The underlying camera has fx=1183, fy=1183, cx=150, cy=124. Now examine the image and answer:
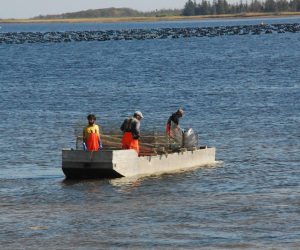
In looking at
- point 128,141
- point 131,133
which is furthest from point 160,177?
point 131,133

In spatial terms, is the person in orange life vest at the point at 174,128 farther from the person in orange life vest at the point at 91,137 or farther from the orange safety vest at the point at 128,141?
the person in orange life vest at the point at 91,137

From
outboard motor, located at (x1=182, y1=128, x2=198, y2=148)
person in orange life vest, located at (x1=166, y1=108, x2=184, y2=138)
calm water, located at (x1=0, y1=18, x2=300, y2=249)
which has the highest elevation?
person in orange life vest, located at (x1=166, y1=108, x2=184, y2=138)

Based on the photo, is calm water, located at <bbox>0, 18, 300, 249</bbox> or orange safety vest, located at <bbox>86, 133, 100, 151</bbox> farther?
orange safety vest, located at <bbox>86, 133, 100, 151</bbox>

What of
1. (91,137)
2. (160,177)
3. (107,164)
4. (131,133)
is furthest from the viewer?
(160,177)

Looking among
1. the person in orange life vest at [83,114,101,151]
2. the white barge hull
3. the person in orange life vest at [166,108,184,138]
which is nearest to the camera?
the white barge hull

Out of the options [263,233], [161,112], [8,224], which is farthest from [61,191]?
[161,112]

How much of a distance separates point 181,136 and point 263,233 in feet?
30.7

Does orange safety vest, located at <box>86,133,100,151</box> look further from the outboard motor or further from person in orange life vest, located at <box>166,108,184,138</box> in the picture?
the outboard motor

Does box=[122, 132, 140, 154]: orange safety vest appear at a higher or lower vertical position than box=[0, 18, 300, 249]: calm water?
higher

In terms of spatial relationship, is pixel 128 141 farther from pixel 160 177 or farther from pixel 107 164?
pixel 160 177

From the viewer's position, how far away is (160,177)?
2975 centimetres

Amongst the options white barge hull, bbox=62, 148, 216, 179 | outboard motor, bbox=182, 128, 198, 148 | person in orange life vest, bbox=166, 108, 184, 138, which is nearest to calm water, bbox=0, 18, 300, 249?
white barge hull, bbox=62, 148, 216, 179

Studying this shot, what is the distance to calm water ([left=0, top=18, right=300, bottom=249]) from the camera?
2255 cm

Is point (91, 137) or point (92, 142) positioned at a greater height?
point (91, 137)
